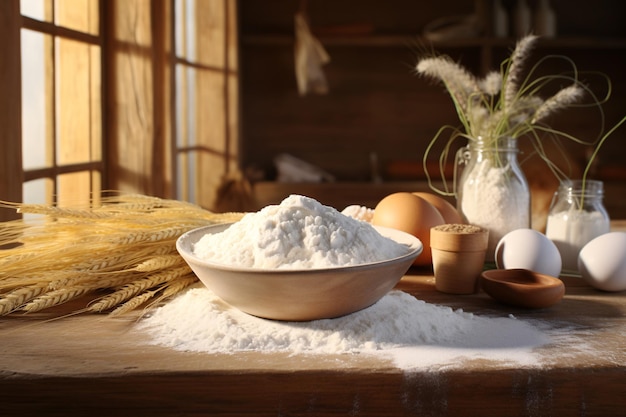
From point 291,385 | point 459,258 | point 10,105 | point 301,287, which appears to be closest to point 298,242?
point 301,287

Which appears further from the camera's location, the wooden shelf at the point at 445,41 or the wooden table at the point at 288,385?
the wooden shelf at the point at 445,41

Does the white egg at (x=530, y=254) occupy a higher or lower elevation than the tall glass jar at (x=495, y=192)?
lower

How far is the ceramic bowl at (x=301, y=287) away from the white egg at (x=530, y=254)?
0.90 feet

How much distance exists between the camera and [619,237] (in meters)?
→ 1.10

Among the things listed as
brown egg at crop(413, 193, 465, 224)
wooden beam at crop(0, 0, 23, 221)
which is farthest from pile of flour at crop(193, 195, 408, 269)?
wooden beam at crop(0, 0, 23, 221)

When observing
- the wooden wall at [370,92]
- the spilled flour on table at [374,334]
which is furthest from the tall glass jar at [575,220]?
the wooden wall at [370,92]

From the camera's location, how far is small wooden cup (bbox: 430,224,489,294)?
1051 mm

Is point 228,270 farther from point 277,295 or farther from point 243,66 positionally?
point 243,66

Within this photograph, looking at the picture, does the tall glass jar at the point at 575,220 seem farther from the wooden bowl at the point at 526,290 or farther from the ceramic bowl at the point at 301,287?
the ceramic bowl at the point at 301,287

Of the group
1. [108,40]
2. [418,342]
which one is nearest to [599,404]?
[418,342]

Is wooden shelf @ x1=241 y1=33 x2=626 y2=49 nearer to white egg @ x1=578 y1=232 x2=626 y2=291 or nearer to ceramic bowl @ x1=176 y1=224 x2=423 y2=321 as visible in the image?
white egg @ x1=578 y1=232 x2=626 y2=291

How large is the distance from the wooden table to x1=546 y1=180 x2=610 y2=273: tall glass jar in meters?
0.48

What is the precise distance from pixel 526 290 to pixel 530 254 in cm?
13

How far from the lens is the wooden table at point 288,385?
28.8 inches
